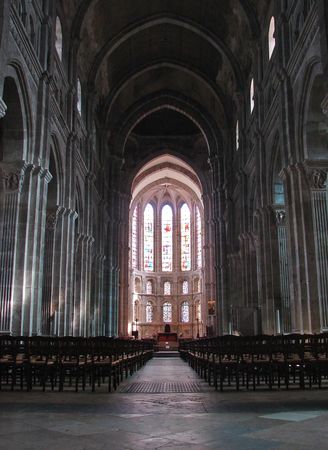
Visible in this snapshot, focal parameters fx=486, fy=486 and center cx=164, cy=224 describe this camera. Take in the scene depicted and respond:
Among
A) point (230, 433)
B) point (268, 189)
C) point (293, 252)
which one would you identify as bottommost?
point (230, 433)

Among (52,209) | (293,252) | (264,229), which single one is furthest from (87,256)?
(293,252)

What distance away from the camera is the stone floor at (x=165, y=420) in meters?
4.76

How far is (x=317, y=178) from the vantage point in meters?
17.9

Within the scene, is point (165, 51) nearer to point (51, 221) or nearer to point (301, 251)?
point (51, 221)

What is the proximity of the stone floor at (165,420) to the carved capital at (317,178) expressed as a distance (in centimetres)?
1012

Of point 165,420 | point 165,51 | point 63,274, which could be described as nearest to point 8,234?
point 63,274

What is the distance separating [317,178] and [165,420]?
1359 centimetres

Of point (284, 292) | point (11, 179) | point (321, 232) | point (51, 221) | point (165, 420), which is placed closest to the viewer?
point (165, 420)

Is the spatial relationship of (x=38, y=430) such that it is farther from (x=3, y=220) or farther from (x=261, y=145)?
(x=261, y=145)

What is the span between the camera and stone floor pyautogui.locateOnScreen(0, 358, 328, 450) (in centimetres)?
476

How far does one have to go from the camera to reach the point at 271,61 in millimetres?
23391

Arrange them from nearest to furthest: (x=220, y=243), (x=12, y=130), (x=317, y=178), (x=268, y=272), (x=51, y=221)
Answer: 1. (x=317, y=178)
2. (x=12, y=130)
3. (x=51, y=221)
4. (x=268, y=272)
5. (x=220, y=243)

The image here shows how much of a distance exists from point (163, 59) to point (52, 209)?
65.8 feet

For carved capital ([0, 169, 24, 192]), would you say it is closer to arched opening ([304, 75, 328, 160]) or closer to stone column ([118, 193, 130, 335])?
arched opening ([304, 75, 328, 160])
